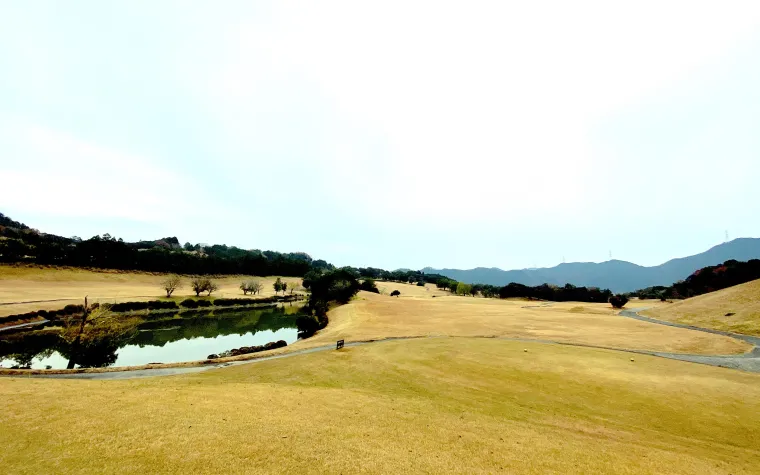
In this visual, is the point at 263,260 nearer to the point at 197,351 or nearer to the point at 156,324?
the point at 156,324

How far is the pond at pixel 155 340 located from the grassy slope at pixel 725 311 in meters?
73.7

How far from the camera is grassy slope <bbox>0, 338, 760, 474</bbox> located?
12250 millimetres

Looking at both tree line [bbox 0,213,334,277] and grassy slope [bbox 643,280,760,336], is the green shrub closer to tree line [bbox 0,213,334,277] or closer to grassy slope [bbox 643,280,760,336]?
tree line [bbox 0,213,334,277]

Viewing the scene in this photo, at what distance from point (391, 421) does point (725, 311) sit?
75.4m

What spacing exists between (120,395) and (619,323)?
73678 millimetres

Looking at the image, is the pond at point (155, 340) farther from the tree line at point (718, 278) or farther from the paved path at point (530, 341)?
the tree line at point (718, 278)

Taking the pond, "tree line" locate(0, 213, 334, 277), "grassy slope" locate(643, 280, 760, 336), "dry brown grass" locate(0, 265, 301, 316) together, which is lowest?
the pond

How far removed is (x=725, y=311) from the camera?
5875cm

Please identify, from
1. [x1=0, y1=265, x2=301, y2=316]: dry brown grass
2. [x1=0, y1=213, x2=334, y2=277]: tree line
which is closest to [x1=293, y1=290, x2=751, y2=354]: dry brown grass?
[x1=0, y1=265, x2=301, y2=316]: dry brown grass

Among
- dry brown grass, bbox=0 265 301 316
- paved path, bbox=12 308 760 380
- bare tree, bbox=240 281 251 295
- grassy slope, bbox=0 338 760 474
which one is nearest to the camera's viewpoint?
grassy slope, bbox=0 338 760 474

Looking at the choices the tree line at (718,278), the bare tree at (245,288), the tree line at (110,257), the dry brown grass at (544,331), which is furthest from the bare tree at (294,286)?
the tree line at (718,278)

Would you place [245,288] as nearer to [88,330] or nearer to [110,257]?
[110,257]

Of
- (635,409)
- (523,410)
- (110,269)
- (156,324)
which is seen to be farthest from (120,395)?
(110,269)

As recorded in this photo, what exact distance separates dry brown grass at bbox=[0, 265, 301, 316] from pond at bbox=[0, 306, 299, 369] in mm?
16371
